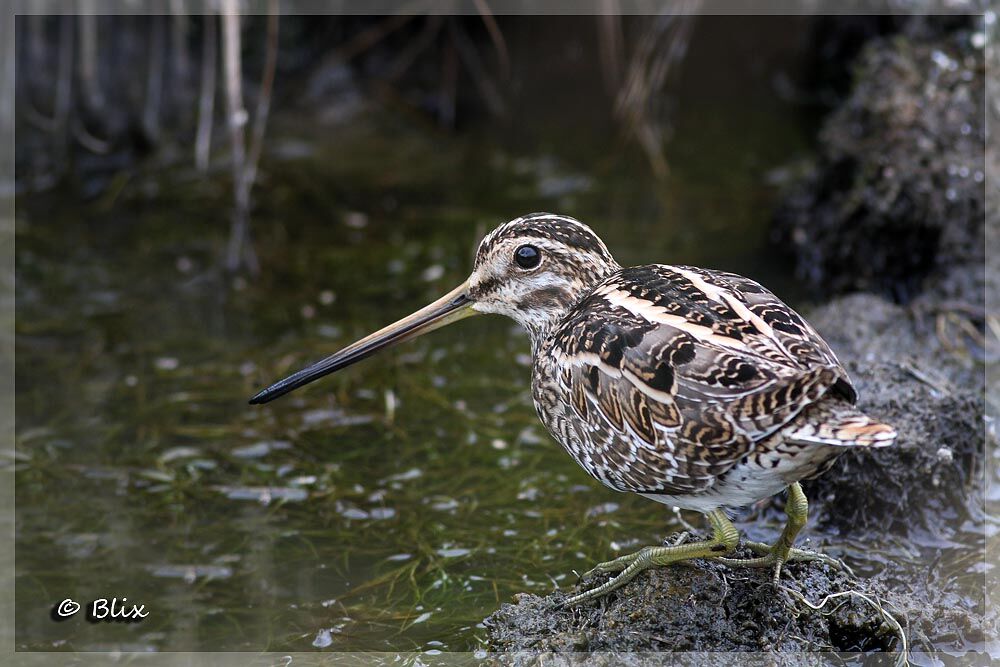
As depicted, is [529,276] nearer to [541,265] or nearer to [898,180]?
[541,265]

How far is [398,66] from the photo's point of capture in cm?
820

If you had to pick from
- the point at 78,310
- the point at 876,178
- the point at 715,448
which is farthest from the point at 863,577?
the point at 78,310

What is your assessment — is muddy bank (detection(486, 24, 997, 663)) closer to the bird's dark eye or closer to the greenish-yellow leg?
the greenish-yellow leg

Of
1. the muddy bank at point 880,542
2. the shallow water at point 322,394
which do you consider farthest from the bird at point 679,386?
the shallow water at point 322,394

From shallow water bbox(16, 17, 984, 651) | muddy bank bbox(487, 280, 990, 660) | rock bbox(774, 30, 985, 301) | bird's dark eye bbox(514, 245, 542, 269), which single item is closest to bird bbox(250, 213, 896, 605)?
bird's dark eye bbox(514, 245, 542, 269)

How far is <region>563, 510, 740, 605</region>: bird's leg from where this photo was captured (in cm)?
350

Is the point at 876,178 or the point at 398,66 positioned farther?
the point at 398,66

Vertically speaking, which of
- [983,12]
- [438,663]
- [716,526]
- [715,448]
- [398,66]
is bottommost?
[438,663]

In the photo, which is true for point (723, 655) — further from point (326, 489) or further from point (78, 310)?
point (78, 310)

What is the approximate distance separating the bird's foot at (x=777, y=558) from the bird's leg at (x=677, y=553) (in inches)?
3.7

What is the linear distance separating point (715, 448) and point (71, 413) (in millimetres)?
3253

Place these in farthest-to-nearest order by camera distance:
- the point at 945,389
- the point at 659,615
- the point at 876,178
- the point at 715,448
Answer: the point at 876,178 → the point at 945,389 → the point at 659,615 → the point at 715,448

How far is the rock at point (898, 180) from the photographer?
19.2ft

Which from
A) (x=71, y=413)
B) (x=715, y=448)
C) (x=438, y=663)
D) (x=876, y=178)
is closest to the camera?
(x=715, y=448)
